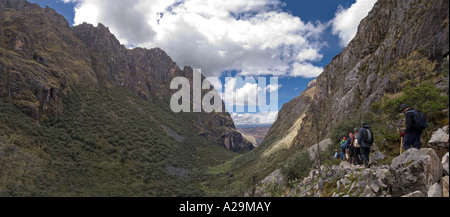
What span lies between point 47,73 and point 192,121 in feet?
362

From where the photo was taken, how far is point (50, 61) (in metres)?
76.4

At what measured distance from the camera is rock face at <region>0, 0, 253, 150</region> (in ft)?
189

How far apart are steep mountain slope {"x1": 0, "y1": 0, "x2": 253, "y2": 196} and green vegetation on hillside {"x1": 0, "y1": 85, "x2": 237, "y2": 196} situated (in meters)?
0.23

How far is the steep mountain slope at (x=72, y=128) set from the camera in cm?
4151

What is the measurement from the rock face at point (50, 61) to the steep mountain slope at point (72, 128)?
30 centimetres

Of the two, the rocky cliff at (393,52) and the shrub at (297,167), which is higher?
the rocky cliff at (393,52)

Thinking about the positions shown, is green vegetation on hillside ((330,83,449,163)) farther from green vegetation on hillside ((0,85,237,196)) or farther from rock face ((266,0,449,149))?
green vegetation on hillside ((0,85,237,196))

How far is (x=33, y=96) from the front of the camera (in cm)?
5884

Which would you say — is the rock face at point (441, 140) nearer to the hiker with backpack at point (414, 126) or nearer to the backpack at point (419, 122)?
the hiker with backpack at point (414, 126)

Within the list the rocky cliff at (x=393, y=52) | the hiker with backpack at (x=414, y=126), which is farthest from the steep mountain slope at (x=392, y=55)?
the hiker with backpack at (x=414, y=126)

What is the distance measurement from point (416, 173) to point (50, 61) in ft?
334

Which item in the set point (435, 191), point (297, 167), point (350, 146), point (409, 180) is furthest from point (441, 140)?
point (297, 167)

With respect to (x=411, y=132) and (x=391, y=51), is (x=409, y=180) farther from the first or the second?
(x=391, y=51)
